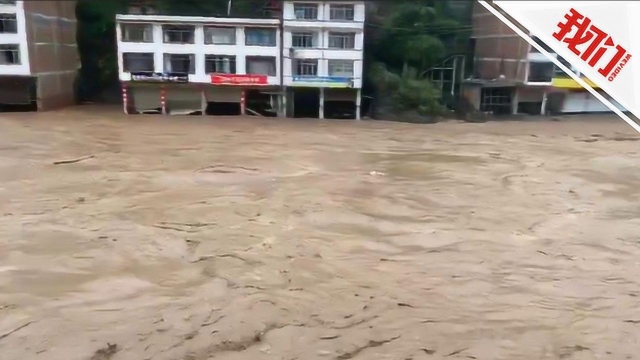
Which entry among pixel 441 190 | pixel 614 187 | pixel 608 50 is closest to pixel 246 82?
pixel 441 190

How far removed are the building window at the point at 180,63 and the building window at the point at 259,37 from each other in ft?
3.44

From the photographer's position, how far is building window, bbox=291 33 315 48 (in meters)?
11.0

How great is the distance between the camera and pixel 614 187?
6.34m

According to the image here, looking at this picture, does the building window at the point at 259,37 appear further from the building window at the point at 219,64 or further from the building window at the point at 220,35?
the building window at the point at 219,64

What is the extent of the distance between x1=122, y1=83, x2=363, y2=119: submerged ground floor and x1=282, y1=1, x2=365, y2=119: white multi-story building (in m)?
0.24

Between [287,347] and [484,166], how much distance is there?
492 cm

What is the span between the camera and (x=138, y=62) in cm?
1111

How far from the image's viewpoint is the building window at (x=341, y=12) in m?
11.0

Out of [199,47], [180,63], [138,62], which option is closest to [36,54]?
[138,62]

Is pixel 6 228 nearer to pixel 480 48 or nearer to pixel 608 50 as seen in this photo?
pixel 608 50

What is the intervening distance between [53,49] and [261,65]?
3.91 meters

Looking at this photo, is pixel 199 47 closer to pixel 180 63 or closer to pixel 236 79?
pixel 180 63

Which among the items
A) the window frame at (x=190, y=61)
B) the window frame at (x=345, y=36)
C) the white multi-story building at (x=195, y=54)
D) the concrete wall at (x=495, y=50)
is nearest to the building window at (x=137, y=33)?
the white multi-story building at (x=195, y=54)

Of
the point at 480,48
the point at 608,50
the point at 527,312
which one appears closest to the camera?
the point at 608,50
